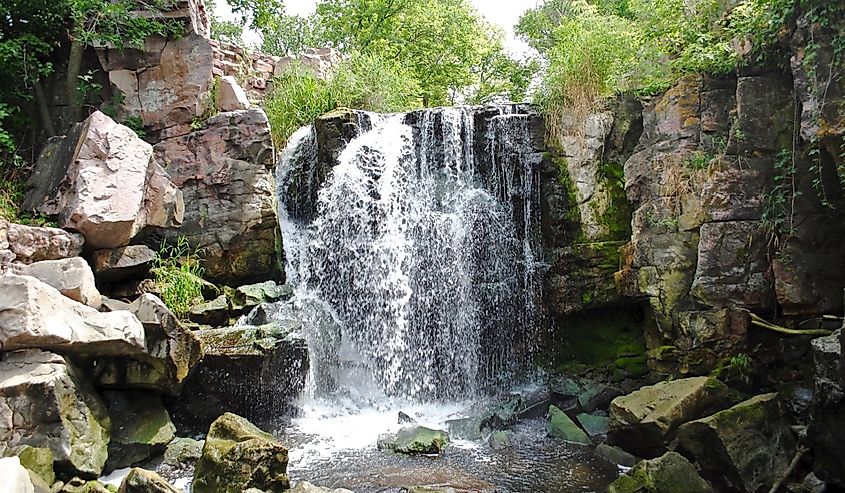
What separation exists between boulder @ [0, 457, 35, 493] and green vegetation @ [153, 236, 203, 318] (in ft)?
16.2

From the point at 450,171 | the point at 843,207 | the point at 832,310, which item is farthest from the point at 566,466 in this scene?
the point at 450,171

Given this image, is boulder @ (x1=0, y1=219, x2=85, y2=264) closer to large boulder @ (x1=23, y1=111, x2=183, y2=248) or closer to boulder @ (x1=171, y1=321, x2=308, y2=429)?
large boulder @ (x1=23, y1=111, x2=183, y2=248)

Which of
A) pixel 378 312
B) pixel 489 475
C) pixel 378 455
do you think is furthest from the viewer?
pixel 378 312

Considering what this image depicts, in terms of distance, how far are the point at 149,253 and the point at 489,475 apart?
16.6ft

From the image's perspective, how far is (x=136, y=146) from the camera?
7914 mm

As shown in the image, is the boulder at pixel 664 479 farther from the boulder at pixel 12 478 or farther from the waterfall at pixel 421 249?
the boulder at pixel 12 478

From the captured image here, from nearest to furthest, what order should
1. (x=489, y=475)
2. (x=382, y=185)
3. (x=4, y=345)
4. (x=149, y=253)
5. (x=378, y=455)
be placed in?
(x=4, y=345) < (x=489, y=475) < (x=378, y=455) < (x=149, y=253) < (x=382, y=185)

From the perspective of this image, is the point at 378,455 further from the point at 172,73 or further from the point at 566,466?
the point at 172,73

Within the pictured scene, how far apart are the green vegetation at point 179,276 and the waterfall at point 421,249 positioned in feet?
4.93

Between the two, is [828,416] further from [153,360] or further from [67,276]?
[67,276]

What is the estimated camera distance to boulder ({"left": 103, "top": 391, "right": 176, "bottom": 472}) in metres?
5.98

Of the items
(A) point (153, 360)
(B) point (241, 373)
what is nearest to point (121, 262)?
(A) point (153, 360)

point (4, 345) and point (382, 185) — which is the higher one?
point (382, 185)

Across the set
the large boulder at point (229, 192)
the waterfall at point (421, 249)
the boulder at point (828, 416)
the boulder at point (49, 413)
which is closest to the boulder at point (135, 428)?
the boulder at point (49, 413)
